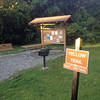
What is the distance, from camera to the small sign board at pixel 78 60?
2.21 m

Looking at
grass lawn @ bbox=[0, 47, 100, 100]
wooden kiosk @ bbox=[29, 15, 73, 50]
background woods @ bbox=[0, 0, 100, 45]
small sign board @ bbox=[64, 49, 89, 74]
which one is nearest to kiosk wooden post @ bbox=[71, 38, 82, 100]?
small sign board @ bbox=[64, 49, 89, 74]

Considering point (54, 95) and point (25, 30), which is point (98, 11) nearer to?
point (25, 30)

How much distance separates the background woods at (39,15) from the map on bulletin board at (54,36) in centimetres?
453

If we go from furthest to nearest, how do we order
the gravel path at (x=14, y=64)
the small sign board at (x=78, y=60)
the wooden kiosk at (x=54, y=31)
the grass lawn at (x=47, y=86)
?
the wooden kiosk at (x=54, y=31) < the gravel path at (x=14, y=64) < the grass lawn at (x=47, y=86) < the small sign board at (x=78, y=60)

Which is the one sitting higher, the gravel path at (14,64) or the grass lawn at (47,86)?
the gravel path at (14,64)

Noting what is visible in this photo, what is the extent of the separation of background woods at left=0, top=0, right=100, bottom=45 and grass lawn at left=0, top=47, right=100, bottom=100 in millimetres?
9350

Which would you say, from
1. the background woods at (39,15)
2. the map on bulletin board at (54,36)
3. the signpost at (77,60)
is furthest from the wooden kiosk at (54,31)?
the signpost at (77,60)

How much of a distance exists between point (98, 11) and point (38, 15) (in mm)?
10291

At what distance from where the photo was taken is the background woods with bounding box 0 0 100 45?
1355 cm

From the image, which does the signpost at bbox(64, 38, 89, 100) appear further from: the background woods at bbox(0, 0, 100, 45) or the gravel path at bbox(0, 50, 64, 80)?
the background woods at bbox(0, 0, 100, 45)

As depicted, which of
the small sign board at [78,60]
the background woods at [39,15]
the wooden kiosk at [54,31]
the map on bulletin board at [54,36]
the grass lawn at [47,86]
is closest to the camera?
the small sign board at [78,60]

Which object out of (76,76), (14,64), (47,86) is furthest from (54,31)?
(76,76)

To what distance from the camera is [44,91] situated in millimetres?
3670

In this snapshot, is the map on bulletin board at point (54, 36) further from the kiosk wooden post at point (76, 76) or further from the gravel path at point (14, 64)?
the kiosk wooden post at point (76, 76)
